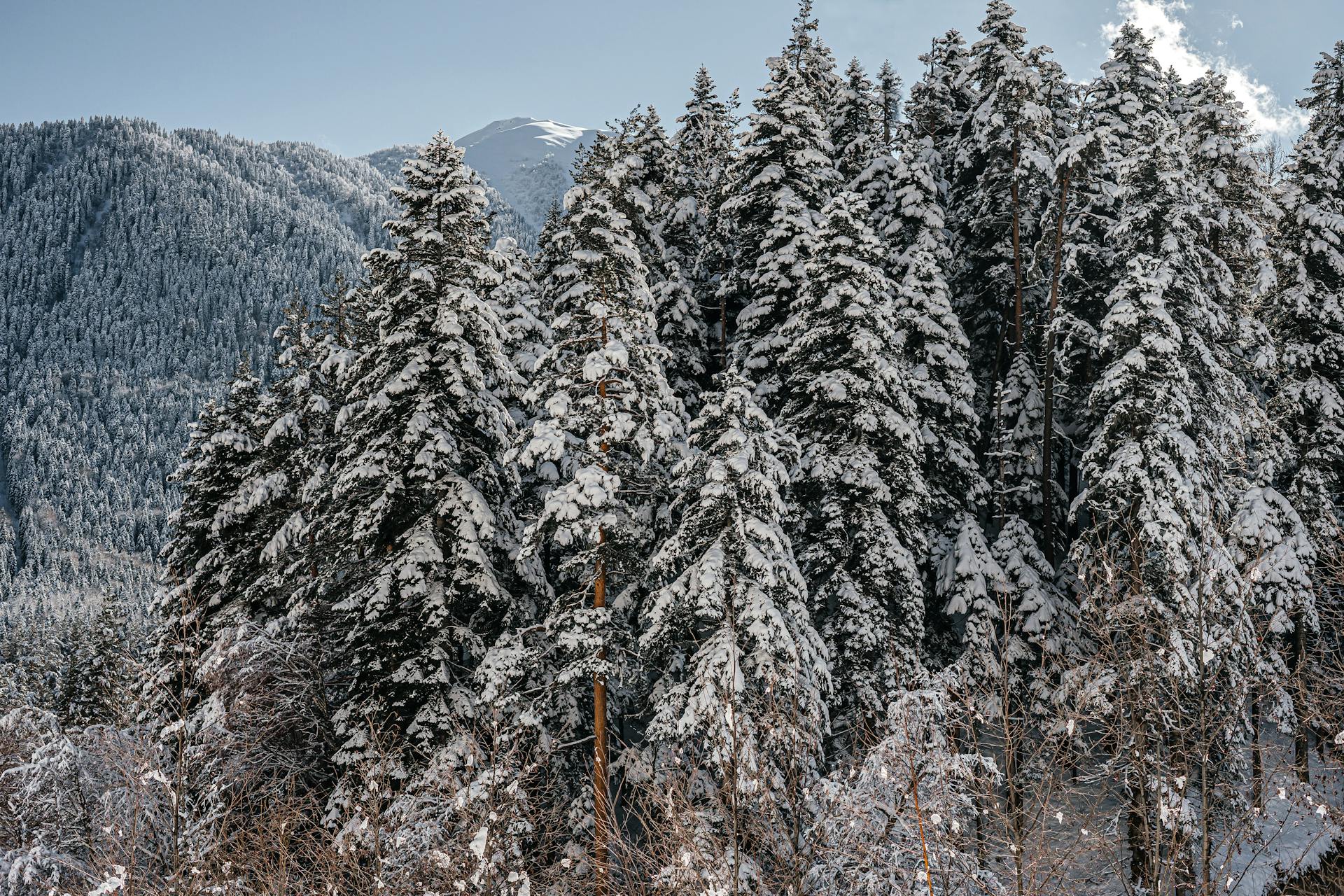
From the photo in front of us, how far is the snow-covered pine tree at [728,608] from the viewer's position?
13625 mm

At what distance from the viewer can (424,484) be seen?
1593cm

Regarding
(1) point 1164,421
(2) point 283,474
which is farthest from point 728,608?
(2) point 283,474

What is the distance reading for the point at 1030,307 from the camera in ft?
87.9

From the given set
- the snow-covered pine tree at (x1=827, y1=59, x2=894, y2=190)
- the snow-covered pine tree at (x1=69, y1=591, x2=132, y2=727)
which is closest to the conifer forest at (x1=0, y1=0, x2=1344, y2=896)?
the snow-covered pine tree at (x1=827, y1=59, x2=894, y2=190)

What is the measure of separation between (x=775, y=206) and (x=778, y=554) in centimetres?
1217

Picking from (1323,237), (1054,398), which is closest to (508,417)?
(1054,398)

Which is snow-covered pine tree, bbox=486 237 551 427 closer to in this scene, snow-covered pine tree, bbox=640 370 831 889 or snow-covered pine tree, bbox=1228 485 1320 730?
snow-covered pine tree, bbox=640 370 831 889

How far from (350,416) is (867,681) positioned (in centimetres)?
1355

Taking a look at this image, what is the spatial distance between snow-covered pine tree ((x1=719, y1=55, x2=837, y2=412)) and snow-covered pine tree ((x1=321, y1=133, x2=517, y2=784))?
7.87 metres

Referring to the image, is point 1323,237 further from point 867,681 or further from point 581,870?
point 581,870

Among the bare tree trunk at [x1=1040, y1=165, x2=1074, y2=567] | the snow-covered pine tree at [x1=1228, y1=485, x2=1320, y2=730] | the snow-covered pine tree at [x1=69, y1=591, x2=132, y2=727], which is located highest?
the bare tree trunk at [x1=1040, y1=165, x2=1074, y2=567]

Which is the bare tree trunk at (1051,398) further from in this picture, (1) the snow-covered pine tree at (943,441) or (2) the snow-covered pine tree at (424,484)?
(2) the snow-covered pine tree at (424,484)

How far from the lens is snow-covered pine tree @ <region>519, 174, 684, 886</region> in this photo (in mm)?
14797

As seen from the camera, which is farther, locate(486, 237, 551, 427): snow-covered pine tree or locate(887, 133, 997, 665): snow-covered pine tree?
locate(887, 133, 997, 665): snow-covered pine tree
